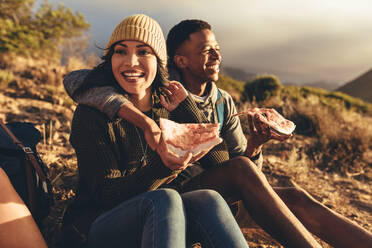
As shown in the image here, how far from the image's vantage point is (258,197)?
1.66 meters

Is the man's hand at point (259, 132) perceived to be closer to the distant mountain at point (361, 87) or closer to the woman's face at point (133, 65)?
the woman's face at point (133, 65)

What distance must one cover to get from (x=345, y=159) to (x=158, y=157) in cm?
476

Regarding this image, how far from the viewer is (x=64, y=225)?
1599mm

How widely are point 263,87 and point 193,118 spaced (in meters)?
9.50

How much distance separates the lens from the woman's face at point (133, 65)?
177 cm

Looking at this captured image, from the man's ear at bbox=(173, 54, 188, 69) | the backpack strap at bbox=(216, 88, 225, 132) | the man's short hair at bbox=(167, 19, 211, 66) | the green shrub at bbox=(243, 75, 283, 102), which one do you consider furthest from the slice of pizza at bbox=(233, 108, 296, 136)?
the green shrub at bbox=(243, 75, 283, 102)

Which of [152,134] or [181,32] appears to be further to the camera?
[181,32]

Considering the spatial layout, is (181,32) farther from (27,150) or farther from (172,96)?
(27,150)

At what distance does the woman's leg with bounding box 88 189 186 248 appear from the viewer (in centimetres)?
132

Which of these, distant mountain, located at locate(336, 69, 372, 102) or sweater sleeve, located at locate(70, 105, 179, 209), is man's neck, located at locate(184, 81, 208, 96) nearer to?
sweater sleeve, located at locate(70, 105, 179, 209)

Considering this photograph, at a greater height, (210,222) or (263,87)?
(263,87)

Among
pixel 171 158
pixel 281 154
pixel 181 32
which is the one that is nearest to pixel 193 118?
pixel 171 158

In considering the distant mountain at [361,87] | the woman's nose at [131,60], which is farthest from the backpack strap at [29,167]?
the distant mountain at [361,87]

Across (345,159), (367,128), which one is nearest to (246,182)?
(345,159)
